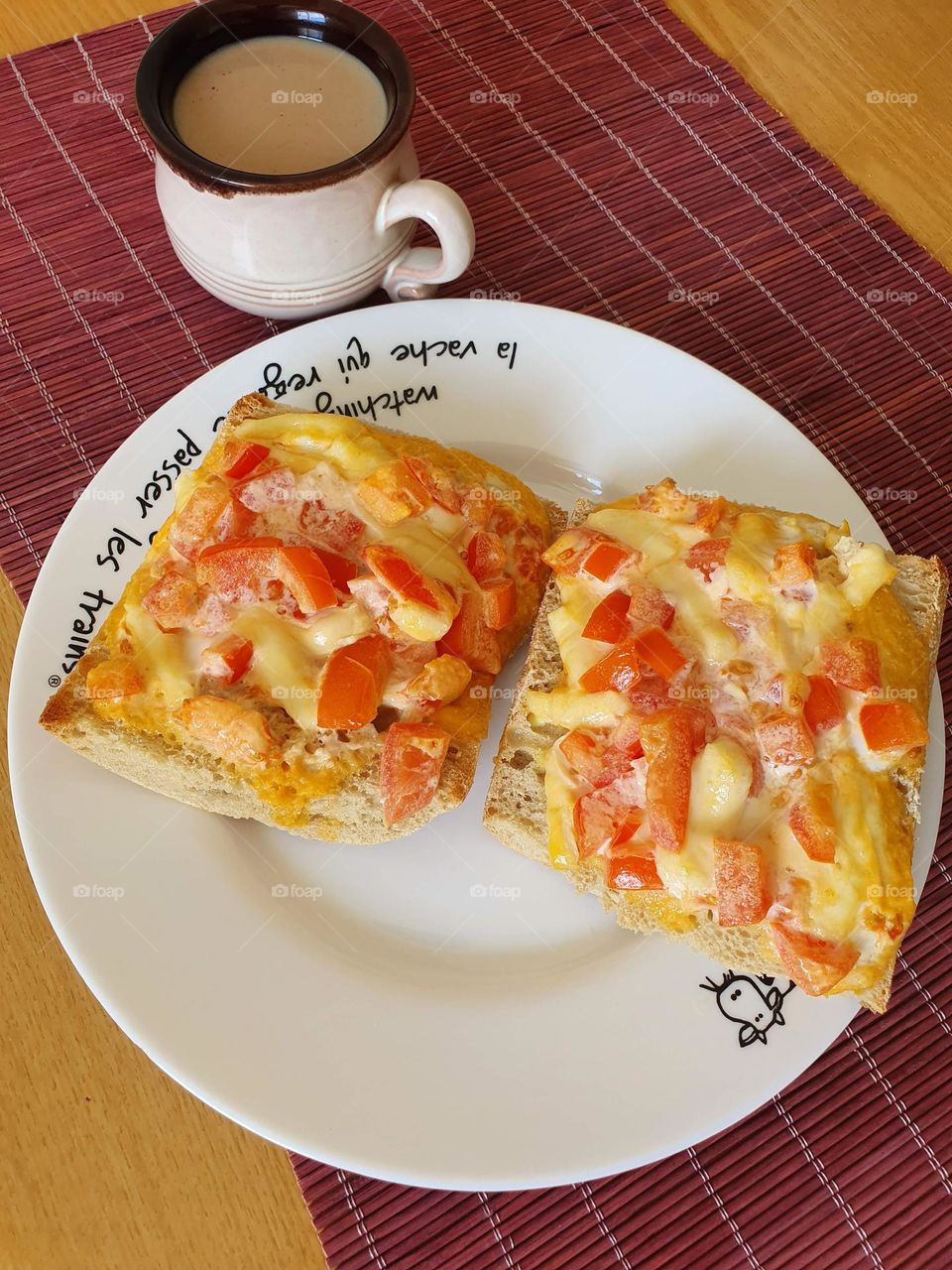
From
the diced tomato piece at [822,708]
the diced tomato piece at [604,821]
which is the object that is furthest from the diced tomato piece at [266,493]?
the diced tomato piece at [822,708]

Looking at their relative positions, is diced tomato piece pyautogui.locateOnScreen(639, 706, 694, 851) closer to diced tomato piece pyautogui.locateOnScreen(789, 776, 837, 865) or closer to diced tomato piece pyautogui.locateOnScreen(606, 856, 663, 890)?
diced tomato piece pyautogui.locateOnScreen(606, 856, 663, 890)

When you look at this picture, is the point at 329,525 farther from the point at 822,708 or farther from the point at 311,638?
the point at 822,708

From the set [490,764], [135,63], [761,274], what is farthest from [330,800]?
[135,63]

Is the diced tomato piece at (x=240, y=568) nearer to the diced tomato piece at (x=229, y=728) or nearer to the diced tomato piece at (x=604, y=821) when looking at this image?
the diced tomato piece at (x=229, y=728)

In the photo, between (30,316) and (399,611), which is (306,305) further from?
(399,611)

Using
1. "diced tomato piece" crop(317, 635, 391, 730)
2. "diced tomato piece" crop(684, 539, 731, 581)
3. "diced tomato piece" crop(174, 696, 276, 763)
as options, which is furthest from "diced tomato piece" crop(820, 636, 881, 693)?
"diced tomato piece" crop(174, 696, 276, 763)
